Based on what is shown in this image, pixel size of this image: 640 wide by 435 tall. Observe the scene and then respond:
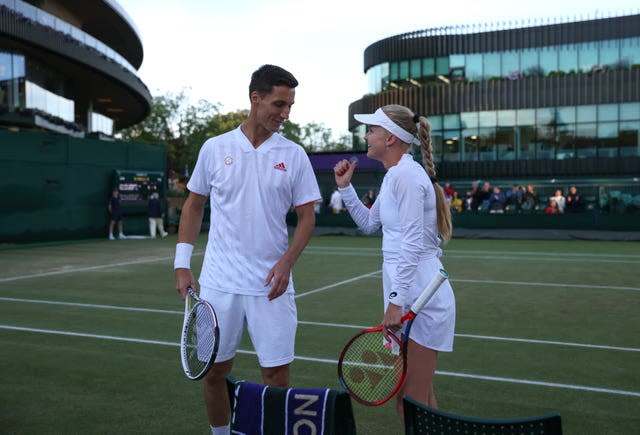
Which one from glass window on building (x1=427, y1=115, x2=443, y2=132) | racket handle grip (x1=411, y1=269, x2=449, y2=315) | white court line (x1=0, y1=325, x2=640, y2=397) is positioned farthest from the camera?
glass window on building (x1=427, y1=115, x2=443, y2=132)

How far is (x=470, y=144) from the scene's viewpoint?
43.8m

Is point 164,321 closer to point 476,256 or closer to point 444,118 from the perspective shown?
point 476,256

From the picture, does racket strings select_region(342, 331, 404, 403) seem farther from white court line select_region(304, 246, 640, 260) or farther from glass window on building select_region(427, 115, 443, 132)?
glass window on building select_region(427, 115, 443, 132)

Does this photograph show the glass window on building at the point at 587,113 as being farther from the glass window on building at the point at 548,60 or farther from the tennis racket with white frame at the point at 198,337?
the tennis racket with white frame at the point at 198,337

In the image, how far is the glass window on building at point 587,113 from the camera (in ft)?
131

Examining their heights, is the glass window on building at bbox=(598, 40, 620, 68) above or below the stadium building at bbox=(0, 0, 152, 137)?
above

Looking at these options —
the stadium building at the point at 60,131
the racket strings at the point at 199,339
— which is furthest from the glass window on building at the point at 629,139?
the racket strings at the point at 199,339

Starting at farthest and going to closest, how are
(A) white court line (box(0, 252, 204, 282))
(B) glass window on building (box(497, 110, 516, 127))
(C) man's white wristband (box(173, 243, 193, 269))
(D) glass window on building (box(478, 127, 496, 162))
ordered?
(D) glass window on building (box(478, 127, 496, 162)) → (B) glass window on building (box(497, 110, 516, 127)) → (A) white court line (box(0, 252, 204, 282)) → (C) man's white wristband (box(173, 243, 193, 269))

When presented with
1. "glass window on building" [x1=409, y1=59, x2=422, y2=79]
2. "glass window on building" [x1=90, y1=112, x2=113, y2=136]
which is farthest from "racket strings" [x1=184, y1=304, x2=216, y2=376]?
"glass window on building" [x1=409, y1=59, x2=422, y2=79]

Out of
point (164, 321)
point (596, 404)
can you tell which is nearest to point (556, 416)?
point (596, 404)

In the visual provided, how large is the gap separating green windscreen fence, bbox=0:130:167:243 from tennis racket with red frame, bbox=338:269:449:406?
20.2 m

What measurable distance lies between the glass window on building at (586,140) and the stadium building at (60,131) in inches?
1028

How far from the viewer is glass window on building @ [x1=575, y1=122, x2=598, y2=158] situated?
132 feet

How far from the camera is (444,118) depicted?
44.4 m
